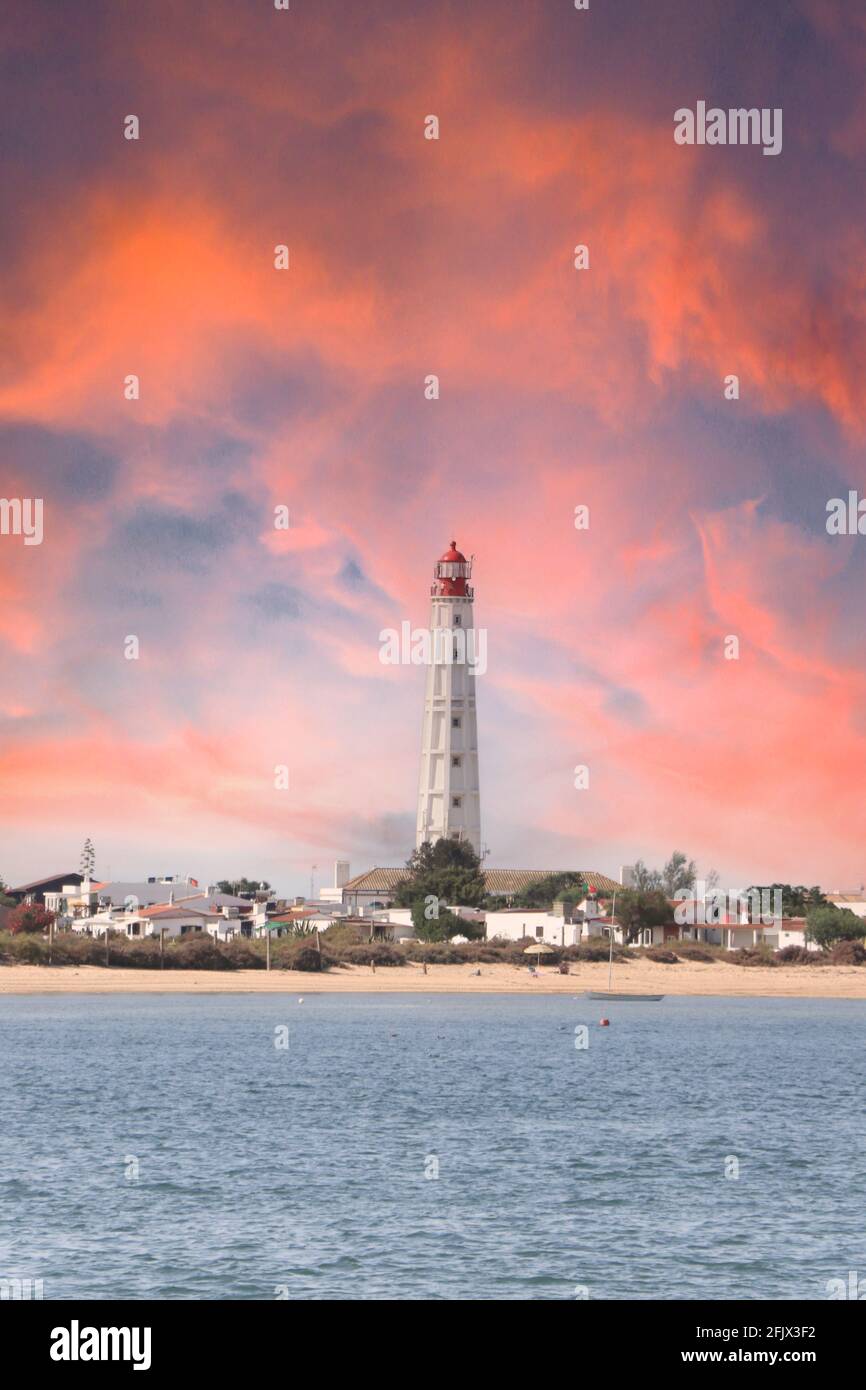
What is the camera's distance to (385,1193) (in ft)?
140

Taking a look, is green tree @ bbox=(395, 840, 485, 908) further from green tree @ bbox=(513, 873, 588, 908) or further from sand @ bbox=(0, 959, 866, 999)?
sand @ bbox=(0, 959, 866, 999)

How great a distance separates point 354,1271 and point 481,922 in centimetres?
12942

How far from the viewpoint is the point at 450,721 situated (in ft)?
632

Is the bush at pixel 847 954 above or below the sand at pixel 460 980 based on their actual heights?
above

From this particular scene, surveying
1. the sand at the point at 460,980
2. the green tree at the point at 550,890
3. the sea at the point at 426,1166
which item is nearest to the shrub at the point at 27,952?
the sand at the point at 460,980

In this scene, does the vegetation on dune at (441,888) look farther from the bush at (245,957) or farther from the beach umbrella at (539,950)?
the bush at (245,957)

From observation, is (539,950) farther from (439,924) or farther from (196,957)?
(196,957)

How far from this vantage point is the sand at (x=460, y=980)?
128 metres

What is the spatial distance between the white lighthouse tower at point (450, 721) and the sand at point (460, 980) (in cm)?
4431

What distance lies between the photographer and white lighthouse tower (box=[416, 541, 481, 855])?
627 feet

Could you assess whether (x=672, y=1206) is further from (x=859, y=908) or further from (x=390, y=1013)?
(x=859, y=908)
